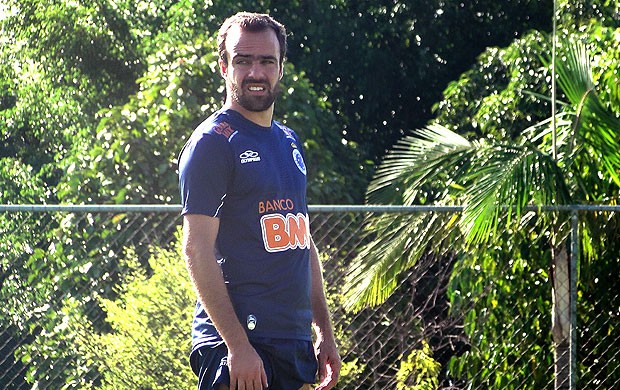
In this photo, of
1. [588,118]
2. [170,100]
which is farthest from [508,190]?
[170,100]

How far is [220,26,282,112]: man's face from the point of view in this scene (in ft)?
10.2

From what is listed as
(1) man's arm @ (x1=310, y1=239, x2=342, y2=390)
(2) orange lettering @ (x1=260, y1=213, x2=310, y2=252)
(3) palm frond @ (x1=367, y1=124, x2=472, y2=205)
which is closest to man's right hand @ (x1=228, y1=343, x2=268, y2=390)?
(2) orange lettering @ (x1=260, y1=213, x2=310, y2=252)

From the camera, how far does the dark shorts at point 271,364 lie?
300 cm

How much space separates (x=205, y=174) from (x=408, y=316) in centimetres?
277

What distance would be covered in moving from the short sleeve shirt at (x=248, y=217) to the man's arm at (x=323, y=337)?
0.74 ft

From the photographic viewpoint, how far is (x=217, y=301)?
2912 mm

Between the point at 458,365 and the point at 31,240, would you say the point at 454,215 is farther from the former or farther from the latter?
the point at 31,240

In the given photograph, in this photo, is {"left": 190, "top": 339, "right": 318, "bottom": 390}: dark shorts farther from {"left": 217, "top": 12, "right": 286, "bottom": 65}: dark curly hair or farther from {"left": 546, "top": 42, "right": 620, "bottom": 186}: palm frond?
{"left": 546, "top": 42, "right": 620, "bottom": 186}: palm frond

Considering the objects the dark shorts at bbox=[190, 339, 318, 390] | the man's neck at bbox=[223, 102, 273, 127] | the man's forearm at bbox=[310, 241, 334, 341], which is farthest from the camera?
the man's forearm at bbox=[310, 241, 334, 341]

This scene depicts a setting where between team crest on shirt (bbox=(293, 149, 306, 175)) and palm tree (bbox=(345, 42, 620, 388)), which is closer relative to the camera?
team crest on shirt (bbox=(293, 149, 306, 175))

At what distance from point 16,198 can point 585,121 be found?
623 centimetres

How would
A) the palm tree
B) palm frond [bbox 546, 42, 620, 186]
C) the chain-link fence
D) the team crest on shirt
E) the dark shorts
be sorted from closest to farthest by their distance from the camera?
1. the dark shorts
2. the team crest on shirt
3. the chain-link fence
4. the palm tree
5. palm frond [bbox 546, 42, 620, 186]

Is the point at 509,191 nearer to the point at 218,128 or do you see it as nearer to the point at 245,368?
the point at 218,128

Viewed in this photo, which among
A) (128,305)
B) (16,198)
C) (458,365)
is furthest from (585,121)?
(16,198)
